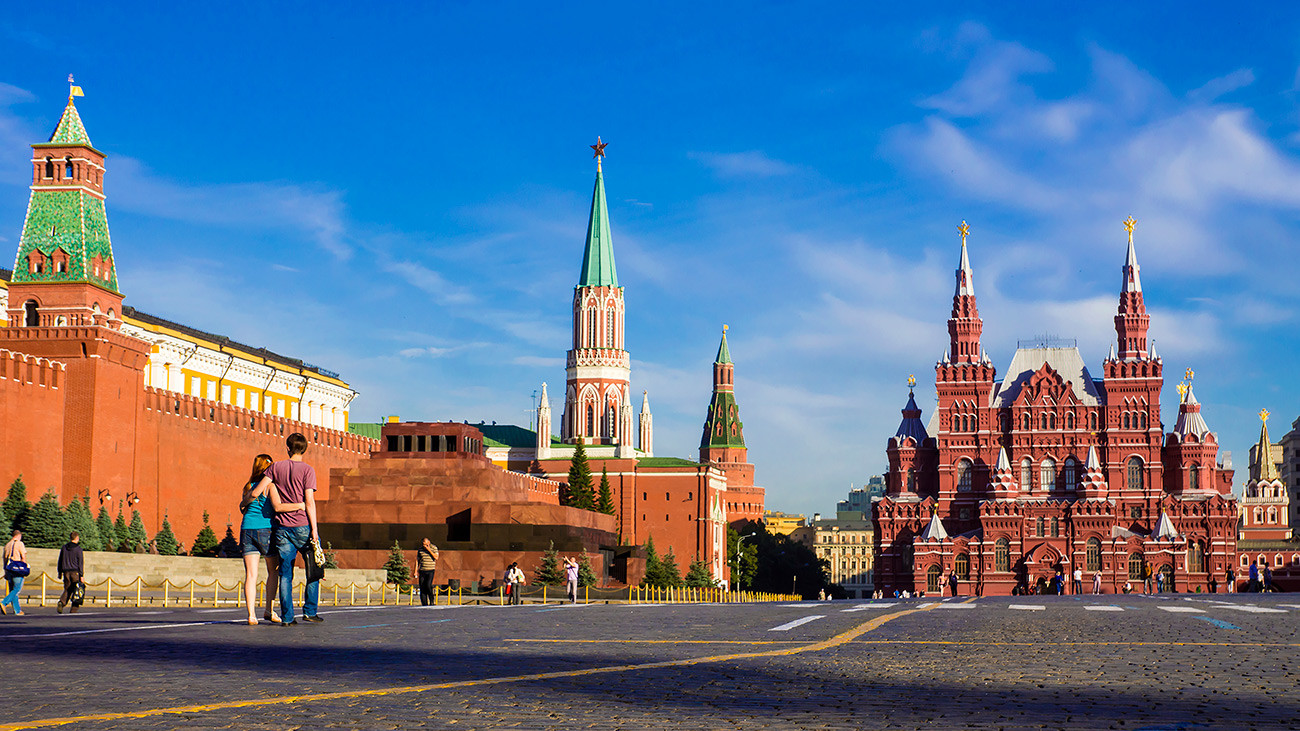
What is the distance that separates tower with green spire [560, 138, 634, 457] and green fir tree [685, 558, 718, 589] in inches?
961

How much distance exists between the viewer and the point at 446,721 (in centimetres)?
660

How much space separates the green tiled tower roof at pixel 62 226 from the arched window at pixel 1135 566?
73.6 metres

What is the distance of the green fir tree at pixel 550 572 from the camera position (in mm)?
57750

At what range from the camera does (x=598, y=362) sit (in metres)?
134

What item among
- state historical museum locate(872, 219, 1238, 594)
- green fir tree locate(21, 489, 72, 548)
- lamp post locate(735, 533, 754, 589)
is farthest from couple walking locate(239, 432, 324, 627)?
lamp post locate(735, 533, 754, 589)

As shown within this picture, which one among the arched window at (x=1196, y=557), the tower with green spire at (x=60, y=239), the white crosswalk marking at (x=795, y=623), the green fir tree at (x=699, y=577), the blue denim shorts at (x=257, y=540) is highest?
the tower with green spire at (x=60, y=239)

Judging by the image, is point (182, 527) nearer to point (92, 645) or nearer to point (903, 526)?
point (92, 645)

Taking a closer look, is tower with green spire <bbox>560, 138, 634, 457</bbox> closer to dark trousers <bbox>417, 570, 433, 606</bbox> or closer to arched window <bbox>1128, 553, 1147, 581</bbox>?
arched window <bbox>1128, 553, 1147, 581</bbox>

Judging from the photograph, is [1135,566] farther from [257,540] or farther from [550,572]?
[257,540]

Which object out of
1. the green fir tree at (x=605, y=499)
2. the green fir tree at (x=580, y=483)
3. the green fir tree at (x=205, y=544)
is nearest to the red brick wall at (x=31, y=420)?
the green fir tree at (x=205, y=544)

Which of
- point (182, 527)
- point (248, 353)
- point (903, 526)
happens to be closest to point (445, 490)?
point (182, 527)

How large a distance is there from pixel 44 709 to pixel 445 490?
6009 cm

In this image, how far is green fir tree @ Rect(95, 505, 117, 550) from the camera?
4678 centimetres

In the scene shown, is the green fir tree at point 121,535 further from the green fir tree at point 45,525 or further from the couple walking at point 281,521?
the couple walking at point 281,521
